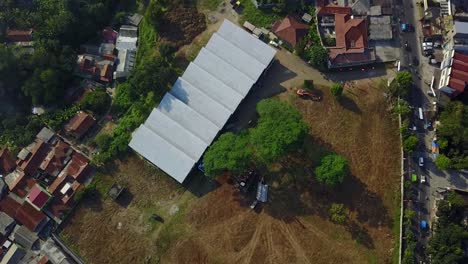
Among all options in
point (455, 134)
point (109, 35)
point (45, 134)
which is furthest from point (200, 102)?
point (455, 134)

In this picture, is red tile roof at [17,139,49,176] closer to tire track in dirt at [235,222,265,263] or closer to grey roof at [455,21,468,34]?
tire track in dirt at [235,222,265,263]

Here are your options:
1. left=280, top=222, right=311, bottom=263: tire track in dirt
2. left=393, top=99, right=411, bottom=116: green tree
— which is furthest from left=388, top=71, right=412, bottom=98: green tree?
left=280, top=222, right=311, bottom=263: tire track in dirt

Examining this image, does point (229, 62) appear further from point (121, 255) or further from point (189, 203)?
point (121, 255)

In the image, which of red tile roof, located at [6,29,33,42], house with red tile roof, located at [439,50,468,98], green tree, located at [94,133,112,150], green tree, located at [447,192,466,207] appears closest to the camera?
green tree, located at [447,192,466,207]

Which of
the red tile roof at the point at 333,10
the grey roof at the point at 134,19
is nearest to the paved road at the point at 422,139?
the red tile roof at the point at 333,10

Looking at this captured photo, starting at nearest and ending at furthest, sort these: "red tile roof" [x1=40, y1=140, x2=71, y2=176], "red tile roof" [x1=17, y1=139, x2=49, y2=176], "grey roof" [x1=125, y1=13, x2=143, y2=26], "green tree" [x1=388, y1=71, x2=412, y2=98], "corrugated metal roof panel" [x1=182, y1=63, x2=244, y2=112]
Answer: "green tree" [x1=388, y1=71, x2=412, y2=98]
"corrugated metal roof panel" [x1=182, y1=63, x2=244, y2=112]
"red tile roof" [x1=40, y1=140, x2=71, y2=176]
"red tile roof" [x1=17, y1=139, x2=49, y2=176]
"grey roof" [x1=125, y1=13, x2=143, y2=26]

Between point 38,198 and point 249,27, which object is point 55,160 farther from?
point 249,27
